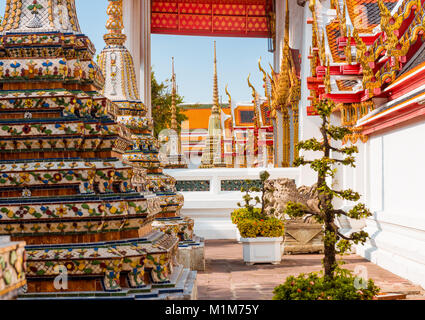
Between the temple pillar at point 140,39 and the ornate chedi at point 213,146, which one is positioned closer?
the temple pillar at point 140,39

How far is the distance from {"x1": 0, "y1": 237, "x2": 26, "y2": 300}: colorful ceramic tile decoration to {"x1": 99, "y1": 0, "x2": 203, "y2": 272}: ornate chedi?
429cm

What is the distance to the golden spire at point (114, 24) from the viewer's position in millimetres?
6105

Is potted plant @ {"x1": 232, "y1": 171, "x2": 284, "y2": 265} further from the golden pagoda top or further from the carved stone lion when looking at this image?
the golden pagoda top

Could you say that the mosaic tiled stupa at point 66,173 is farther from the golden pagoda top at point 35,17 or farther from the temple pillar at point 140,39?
the temple pillar at point 140,39

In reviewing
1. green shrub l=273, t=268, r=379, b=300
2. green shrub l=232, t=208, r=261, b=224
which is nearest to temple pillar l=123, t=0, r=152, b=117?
green shrub l=232, t=208, r=261, b=224

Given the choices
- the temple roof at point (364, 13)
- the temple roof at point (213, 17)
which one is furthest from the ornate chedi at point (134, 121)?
the temple roof at point (213, 17)

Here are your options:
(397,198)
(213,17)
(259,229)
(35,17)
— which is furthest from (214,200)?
(213,17)

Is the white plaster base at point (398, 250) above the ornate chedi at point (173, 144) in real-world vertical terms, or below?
below

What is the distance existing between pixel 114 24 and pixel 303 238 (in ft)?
12.5

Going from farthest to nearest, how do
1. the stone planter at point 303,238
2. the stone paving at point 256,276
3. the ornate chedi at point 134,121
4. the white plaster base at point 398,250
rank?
the stone planter at point 303,238 < the ornate chedi at point 134,121 < the white plaster base at point 398,250 < the stone paving at point 256,276

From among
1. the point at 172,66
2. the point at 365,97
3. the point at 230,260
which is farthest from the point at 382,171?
the point at 172,66

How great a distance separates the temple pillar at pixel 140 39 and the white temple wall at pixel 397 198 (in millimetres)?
5836

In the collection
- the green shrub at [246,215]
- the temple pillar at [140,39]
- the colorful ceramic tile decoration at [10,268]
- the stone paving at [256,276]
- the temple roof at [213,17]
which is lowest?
the stone paving at [256,276]

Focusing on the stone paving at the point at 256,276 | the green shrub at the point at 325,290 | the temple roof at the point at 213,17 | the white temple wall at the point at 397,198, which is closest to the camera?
the green shrub at the point at 325,290
